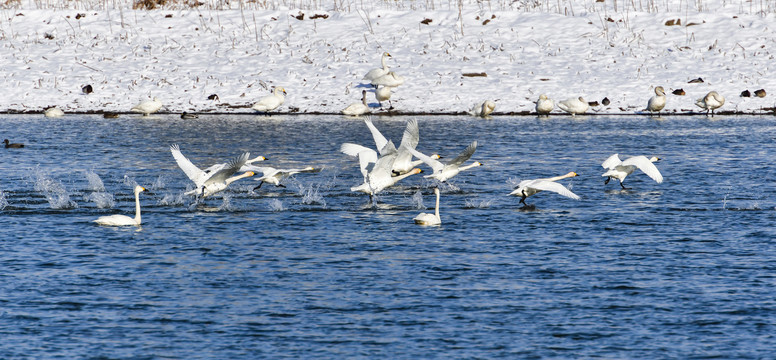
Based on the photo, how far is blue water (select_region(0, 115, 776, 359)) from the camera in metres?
11.7

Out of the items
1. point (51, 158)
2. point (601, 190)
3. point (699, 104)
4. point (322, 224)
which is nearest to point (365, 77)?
point (699, 104)

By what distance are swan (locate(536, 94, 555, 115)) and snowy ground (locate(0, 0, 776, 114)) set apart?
1.55 metres

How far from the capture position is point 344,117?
3928cm

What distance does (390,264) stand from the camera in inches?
603

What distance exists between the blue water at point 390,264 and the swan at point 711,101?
342 inches

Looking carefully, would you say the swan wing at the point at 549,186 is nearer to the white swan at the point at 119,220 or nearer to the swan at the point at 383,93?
the white swan at the point at 119,220

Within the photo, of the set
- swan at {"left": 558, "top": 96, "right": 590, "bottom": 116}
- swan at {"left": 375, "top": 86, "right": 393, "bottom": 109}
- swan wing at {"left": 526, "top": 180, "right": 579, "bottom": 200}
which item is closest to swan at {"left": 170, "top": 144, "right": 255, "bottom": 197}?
swan wing at {"left": 526, "top": 180, "right": 579, "bottom": 200}

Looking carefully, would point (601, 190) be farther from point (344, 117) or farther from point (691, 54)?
point (691, 54)

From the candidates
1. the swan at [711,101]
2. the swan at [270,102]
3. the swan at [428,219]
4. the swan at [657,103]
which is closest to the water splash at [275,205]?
the swan at [428,219]

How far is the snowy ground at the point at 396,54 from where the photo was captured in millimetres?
40094

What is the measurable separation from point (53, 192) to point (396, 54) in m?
23.9

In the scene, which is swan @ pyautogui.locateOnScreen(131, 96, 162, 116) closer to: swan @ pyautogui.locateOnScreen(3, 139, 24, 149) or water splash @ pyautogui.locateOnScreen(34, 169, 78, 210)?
swan @ pyautogui.locateOnScreen(3, 139, 24, 149)

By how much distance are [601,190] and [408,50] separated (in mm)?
22521

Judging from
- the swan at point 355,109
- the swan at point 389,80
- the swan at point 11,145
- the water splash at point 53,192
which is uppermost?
the swan at point 389,80
